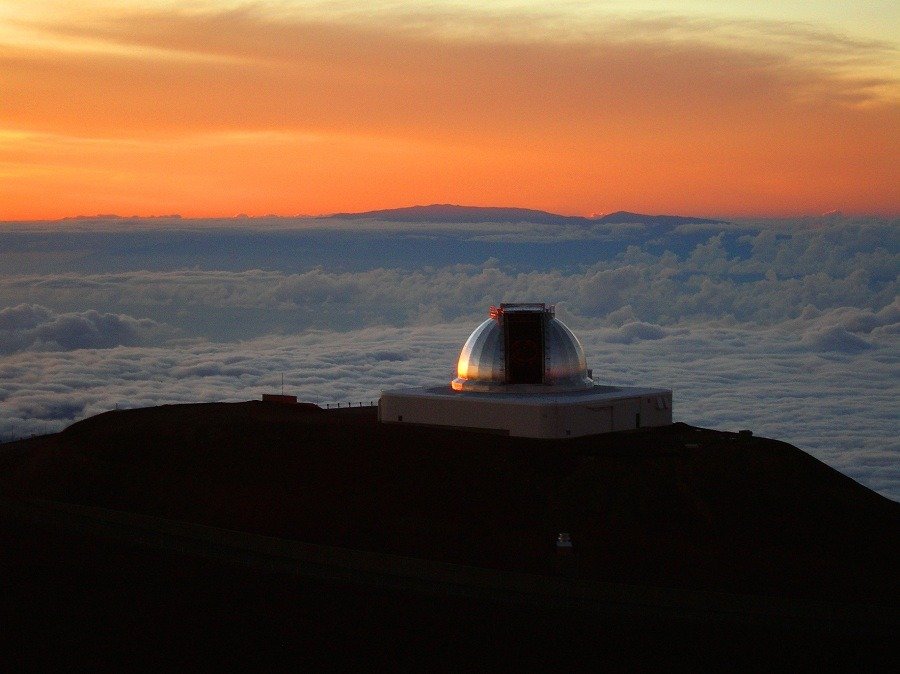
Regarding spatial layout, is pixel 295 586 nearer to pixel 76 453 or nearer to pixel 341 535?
pixel 341 535

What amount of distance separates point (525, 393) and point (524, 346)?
1702 millimetres

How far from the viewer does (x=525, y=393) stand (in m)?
43.4

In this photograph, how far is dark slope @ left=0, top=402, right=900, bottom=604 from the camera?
32062 millimetres

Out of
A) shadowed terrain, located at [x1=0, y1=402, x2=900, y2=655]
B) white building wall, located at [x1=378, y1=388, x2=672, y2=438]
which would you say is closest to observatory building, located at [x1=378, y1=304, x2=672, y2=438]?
white building wall, located at [x1=378, y1=388, x2=672, y2=438]

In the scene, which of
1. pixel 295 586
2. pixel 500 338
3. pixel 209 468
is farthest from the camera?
pixel 500 338

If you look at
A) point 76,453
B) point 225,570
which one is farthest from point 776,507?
point 76,453

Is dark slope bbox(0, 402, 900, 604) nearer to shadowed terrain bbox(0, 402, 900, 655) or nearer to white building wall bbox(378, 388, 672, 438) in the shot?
shadowed terrain bbox(0, 402, 900, 655)

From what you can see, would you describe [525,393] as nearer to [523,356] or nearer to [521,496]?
[523,356]

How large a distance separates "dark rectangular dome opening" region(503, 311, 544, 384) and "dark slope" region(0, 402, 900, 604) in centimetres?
367

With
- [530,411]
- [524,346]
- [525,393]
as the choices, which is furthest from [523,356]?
[530,411]

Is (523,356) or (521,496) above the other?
(523,356)

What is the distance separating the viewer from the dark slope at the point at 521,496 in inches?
1262

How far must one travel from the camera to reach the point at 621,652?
23938mm

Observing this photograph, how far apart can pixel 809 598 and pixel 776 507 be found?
309 inches
